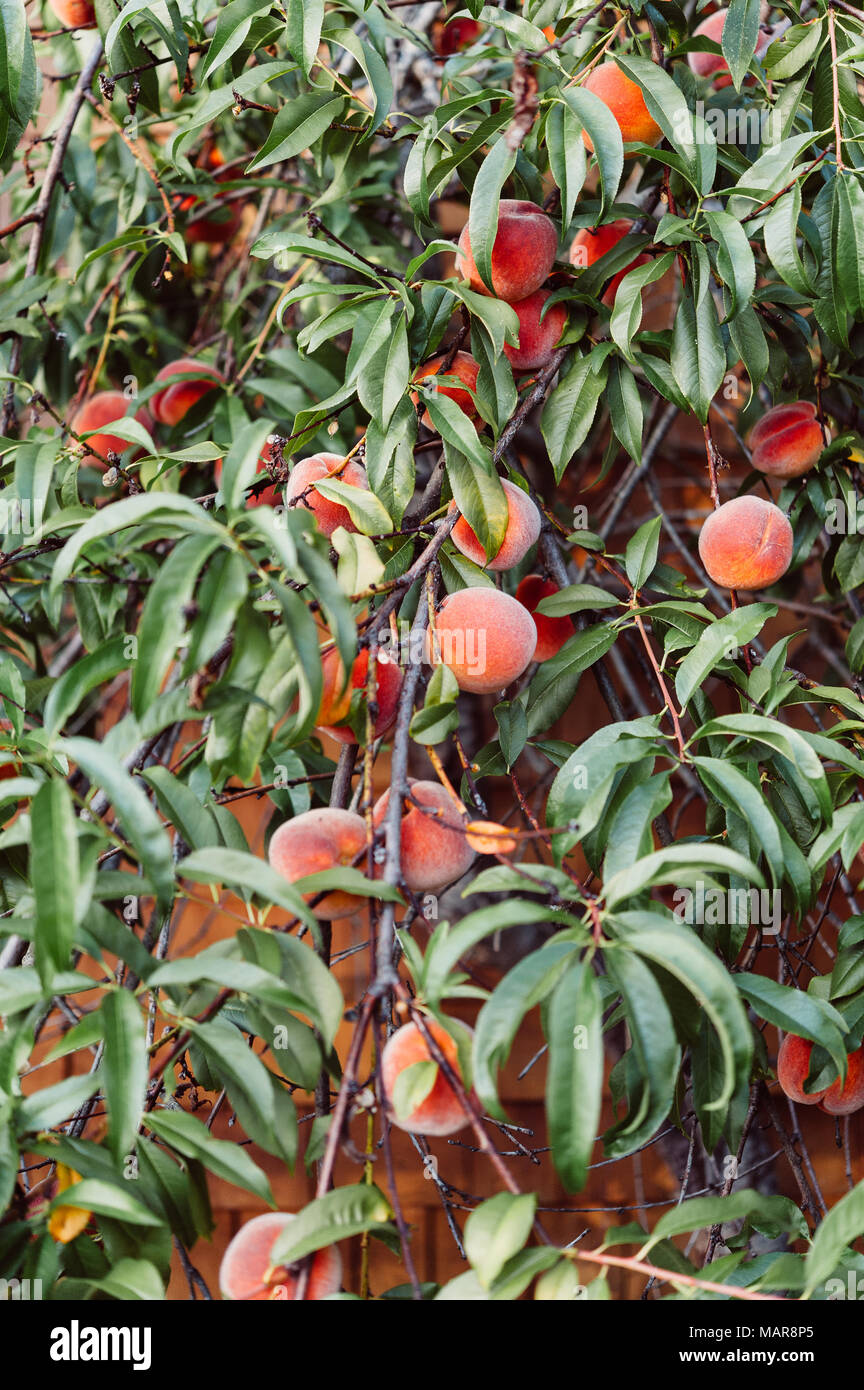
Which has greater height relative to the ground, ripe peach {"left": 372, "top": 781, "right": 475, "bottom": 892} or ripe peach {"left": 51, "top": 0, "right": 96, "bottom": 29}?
ripe peach {"left": 51, "top": 0, "right": 96, "bottom": 29}

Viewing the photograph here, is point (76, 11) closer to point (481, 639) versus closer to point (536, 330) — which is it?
point (536, 330)

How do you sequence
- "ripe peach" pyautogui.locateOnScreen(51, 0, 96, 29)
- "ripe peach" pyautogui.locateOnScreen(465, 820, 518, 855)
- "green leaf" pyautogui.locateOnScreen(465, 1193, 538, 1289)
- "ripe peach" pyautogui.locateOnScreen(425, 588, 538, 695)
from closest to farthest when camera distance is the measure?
"green leaf" pyautogui.locateOnScreen(465, 1193, 538, 1289) → "ripe peach" pyautogui.locateOnScreen(465, 820, 518, 855) → "ripe peach" pyautogui.locateOnScreen(425, 588, 538, 695) → "ripe peach" pyautogui.locateOnScreen(51, 0, 96, 29)

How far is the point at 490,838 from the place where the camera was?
2.30 ft

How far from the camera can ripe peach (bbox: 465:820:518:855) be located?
0.69 meters

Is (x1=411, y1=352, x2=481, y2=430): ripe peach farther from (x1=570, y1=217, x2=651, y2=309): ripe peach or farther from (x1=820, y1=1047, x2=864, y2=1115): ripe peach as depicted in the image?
A: (x1=820, y1=1047, x2=864, y2=1115): ripe peach

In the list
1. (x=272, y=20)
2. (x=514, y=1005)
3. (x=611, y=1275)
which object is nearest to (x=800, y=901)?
(x=514, y=1005)

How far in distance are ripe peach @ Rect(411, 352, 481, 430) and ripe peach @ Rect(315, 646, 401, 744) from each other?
0.25 m

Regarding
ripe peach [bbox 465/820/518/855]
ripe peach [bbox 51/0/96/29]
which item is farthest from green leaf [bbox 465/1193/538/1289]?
ripe peach [bbox 51/0/96/29]

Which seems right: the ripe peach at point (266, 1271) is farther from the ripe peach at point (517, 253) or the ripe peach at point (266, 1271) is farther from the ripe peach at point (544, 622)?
the ripe peach at point (517, 253)

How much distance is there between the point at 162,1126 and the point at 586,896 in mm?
309

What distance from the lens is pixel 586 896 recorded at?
675 mm

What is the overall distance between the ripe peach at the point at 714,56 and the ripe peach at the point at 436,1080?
119 cm

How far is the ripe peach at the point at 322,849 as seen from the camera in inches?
28.6

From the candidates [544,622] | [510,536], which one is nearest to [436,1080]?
[510,536]
